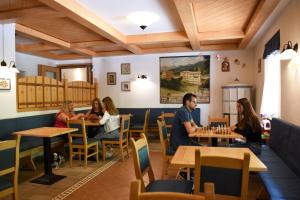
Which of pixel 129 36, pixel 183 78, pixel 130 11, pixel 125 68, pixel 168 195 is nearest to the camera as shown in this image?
pixel 168 195

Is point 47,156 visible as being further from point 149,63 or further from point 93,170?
point 149,63

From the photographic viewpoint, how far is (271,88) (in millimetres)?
4664

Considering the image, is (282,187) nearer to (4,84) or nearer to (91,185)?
(91,185)

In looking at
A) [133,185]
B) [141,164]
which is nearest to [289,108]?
[141,164]

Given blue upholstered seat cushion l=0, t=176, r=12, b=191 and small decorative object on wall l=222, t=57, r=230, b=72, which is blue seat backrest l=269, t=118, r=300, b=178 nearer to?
blue upholstered seat cushion l=0, t=176, r=12, b=191

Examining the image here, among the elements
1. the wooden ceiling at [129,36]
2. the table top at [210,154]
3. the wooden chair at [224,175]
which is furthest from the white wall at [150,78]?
the wooden chair at [224,175]

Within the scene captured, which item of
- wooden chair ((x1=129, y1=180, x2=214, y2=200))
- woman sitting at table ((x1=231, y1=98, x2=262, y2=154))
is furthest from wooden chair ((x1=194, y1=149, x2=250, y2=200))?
woman sitting at table ((x1=231, y1=98, x2=262, y2=154))

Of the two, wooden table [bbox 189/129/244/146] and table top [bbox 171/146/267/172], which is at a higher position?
wooden table [bbox 189/129/244/146]

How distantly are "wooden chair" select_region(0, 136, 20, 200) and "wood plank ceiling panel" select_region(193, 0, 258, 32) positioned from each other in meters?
2.80

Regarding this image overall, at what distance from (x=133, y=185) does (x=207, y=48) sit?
612 centimetres

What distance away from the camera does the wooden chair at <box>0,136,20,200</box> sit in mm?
2389

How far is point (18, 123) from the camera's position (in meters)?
4.47

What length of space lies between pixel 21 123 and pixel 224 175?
4060mm

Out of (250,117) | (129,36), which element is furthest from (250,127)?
(129,36)
